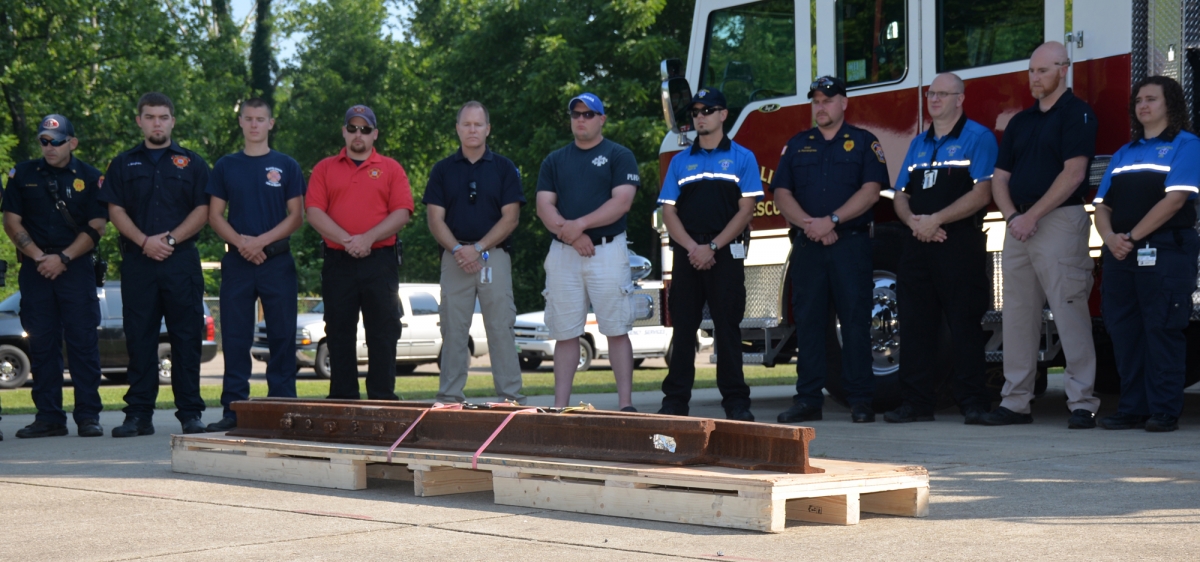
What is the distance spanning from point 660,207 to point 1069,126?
2.54 metres

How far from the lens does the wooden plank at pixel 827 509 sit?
14.9 ft

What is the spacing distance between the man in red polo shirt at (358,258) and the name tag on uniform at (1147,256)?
4225 mm

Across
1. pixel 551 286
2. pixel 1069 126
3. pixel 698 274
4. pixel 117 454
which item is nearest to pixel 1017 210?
pixel 1069 126

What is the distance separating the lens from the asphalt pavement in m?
4.09

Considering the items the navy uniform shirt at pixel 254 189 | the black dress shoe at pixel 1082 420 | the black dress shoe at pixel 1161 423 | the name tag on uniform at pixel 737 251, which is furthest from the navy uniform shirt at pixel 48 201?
the black dress shoe at pixel 1161 423

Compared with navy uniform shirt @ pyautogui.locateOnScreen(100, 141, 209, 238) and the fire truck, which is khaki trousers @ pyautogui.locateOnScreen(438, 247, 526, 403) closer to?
the fire truck

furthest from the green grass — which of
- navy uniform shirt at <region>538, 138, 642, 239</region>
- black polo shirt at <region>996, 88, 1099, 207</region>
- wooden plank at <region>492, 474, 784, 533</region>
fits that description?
wooden plank at <region>492, 474, 784, 533</region>

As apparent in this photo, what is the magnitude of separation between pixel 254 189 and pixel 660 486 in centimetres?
421

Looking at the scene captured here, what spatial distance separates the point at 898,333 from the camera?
8617mm

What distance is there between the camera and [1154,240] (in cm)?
719

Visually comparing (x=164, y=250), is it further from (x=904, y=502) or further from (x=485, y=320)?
(x=904, y=502)

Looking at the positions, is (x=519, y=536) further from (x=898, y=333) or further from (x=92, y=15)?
(x=92, y=15)

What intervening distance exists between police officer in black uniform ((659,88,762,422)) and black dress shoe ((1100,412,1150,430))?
6.48 feet

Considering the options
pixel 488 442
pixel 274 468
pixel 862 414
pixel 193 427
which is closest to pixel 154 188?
pixel 193 427
